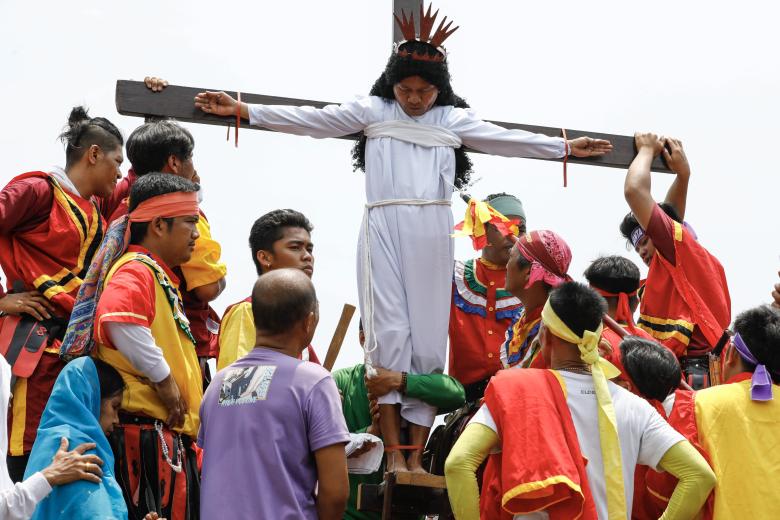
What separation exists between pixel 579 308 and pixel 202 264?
2.22 meters

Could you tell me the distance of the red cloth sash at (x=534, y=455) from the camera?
4543mm

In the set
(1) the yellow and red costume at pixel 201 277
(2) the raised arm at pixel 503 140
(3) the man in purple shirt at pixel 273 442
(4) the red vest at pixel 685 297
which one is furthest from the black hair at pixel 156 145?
(4) the red vest at pixel 685 297

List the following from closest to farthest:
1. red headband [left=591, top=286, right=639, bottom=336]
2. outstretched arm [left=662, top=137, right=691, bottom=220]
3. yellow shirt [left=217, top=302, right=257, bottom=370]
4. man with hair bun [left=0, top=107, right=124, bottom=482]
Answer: yellow shirt [left=217, top=302, right=257, bottom=370], man with hair bun [left=0, top=107, right=124, bottom=482], red headband [left=591, top=286, right=639, bottom=336], outstretched arm [left=662, top=137, right=691, bottom=220]

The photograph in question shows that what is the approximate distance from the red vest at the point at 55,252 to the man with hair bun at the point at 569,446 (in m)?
2.56

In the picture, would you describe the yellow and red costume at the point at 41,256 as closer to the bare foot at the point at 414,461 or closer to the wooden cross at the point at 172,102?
the wooden cross at the point at 172,102

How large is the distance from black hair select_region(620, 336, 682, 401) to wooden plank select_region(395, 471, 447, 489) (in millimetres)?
1404

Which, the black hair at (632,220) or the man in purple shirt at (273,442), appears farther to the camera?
the black hair at (632,220)

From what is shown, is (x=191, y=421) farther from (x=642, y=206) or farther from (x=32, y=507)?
(x=642, y=206)

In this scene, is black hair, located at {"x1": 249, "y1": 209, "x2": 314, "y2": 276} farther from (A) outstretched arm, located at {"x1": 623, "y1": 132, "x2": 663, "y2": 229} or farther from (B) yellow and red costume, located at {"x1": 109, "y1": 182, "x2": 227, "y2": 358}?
(A) outstretched arm, located at {"x1": 623, "y1": 132, "x2": 663, "y2": 229}

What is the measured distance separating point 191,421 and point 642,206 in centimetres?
298

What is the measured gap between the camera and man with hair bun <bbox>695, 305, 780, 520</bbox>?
4.97 metres

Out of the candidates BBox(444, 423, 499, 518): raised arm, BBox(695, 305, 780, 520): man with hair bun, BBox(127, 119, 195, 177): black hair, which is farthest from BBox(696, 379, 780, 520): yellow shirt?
BBox(127, 119, 195, 177): black hair

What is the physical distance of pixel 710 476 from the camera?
474cm

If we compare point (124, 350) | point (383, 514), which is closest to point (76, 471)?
point (124, 350)
